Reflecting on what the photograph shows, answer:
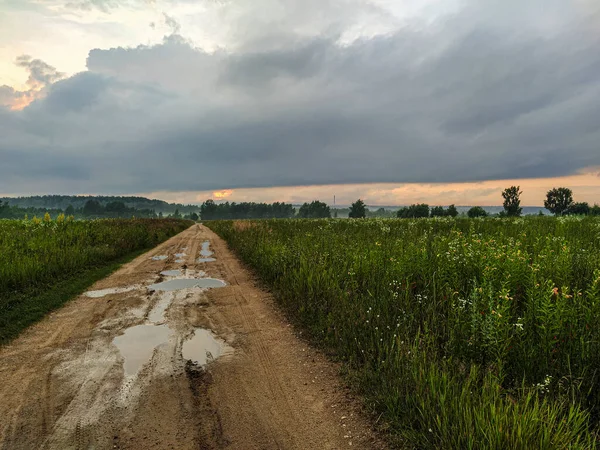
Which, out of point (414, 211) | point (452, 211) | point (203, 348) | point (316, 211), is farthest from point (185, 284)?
point (316, 211)

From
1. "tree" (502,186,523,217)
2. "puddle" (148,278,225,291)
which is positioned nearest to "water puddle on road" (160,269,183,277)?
"puddle" (148,278,225,291)

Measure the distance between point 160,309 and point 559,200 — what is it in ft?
419

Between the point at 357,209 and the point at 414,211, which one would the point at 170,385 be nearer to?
the point at 414,211

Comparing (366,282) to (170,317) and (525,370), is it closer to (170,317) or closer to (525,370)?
(525,370)

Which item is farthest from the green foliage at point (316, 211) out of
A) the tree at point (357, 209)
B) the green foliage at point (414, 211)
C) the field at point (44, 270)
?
the field at point (44, 270)

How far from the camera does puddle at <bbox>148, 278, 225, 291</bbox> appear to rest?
10461mm

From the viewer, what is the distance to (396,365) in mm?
4273

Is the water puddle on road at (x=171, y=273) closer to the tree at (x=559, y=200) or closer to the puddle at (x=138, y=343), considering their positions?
the puddle at (x=138, y=343)

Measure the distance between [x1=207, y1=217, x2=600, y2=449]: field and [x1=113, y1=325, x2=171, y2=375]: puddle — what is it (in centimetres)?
304

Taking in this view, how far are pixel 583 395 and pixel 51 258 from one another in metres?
15.0

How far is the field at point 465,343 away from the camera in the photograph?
3.05m

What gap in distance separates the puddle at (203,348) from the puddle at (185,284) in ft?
13.9

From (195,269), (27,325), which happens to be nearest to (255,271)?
(195,269)

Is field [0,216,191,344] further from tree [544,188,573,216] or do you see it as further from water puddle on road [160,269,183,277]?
tree [544,188,573,216]
